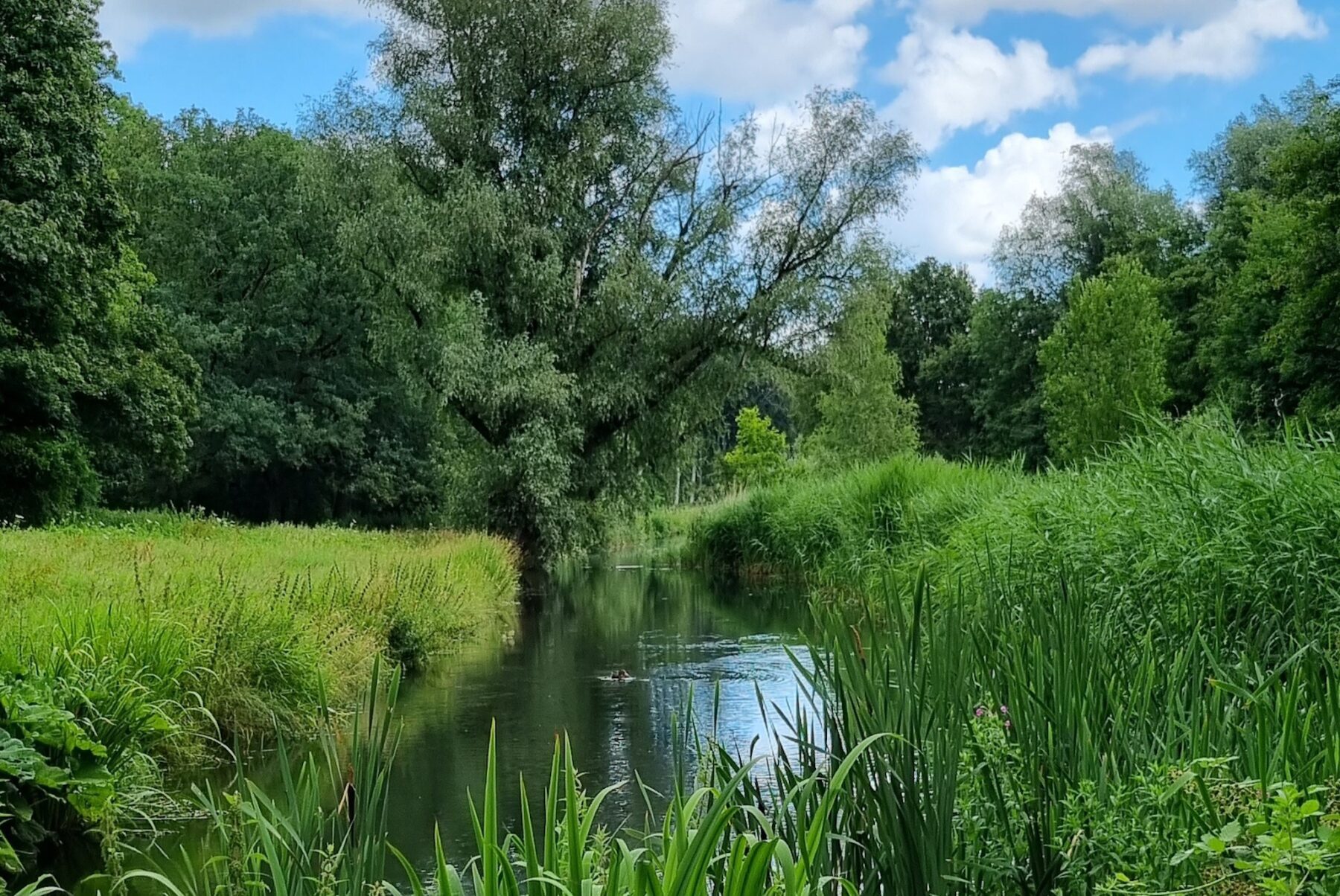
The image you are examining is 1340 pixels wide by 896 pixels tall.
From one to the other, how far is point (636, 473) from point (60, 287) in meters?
9.90

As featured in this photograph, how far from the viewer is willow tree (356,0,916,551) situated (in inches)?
730

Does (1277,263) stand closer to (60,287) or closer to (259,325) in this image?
(60,287)

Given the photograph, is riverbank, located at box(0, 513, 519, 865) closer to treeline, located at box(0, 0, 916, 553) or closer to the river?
the river

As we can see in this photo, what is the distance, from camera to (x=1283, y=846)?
1.80 m

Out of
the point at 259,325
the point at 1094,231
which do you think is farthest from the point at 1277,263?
the point at 259,325

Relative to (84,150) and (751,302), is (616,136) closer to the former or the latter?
(751,302)

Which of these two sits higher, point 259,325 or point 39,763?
point 259,325

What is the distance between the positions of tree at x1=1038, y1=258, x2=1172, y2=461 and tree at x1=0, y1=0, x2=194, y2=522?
2208cm

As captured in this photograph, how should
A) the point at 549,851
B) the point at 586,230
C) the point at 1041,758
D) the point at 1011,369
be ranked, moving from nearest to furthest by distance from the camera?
1. the point at 549,851
2. the point at 1041,758
3. the point at 586,230
4. the point at 1011,369

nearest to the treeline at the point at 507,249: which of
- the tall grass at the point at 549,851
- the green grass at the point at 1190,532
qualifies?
the green grass at the point at 1190,532

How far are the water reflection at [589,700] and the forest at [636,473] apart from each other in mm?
226

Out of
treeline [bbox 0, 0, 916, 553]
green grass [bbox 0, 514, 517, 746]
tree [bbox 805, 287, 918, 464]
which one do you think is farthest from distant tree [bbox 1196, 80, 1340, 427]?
tree [bbox 805, 287, 918, 464]

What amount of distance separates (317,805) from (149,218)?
31.3m

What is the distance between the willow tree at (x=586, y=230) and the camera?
18.5m
